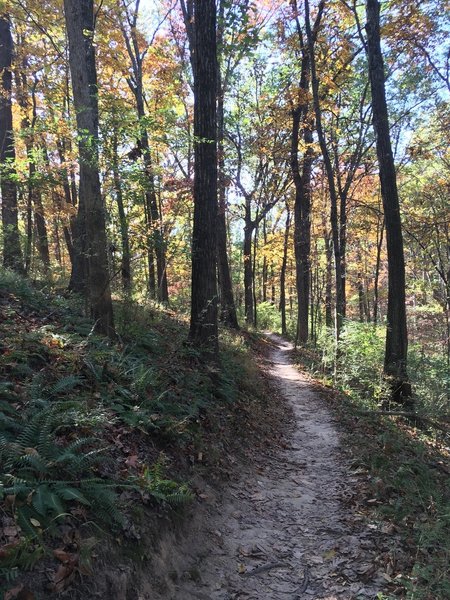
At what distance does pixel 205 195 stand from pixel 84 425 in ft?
16.0

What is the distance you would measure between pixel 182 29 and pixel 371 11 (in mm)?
11239

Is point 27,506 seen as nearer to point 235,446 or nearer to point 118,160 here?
point 235,446

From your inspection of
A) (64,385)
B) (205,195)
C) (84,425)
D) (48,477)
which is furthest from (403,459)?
(205,195)

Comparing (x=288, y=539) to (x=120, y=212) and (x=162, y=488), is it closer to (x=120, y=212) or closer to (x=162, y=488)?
(x=162, y=488)

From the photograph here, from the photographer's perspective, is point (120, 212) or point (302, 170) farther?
point (302, 170)

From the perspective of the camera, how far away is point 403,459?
590 cm

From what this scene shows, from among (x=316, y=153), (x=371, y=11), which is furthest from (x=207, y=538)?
(x=316, y=153)

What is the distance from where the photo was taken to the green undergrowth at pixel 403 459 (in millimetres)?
3609

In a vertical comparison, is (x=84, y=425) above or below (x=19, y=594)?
above

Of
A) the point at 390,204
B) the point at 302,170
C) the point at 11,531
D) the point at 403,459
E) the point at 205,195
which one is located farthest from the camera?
the point at 302,170

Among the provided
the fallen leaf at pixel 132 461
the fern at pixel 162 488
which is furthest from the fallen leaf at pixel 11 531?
the fallen leaf at pixel 132 461

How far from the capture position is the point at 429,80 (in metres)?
15.8

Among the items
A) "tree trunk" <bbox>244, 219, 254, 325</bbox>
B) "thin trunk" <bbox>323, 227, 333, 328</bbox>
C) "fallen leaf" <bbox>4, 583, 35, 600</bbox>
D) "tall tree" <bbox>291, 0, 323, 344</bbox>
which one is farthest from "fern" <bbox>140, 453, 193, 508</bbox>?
"tree trunk" <bbox>244, 219, 254, 325</bbox>

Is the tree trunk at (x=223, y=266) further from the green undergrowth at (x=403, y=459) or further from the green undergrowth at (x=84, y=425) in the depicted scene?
the green undergrowth at (x=84, y=425)
